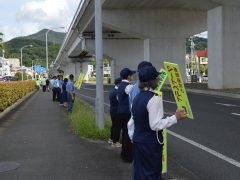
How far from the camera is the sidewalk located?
23.2ft

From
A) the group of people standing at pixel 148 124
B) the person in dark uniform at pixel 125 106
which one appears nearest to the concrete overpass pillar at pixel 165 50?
the person in dark uniform at pixel 125 106

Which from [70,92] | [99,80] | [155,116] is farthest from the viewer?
[70,92]

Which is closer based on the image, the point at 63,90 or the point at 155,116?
the point at 155,116

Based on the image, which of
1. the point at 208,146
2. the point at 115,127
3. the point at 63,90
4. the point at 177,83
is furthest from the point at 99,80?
the point at 63,90

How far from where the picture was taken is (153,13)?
136ft

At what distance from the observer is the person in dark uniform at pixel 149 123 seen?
4.41 meters

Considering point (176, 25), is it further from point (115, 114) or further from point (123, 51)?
point (115, 114)

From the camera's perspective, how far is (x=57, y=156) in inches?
341

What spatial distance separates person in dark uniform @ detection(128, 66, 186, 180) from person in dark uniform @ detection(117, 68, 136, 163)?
3.11 meters

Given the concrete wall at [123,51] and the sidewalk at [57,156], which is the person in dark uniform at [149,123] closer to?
the sidewalk at [57,156]

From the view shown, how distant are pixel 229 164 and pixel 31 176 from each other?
3.40 m

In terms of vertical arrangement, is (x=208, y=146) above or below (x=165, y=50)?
below

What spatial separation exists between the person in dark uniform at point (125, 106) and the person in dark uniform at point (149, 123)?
122 inches

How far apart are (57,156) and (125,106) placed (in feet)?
5.52
